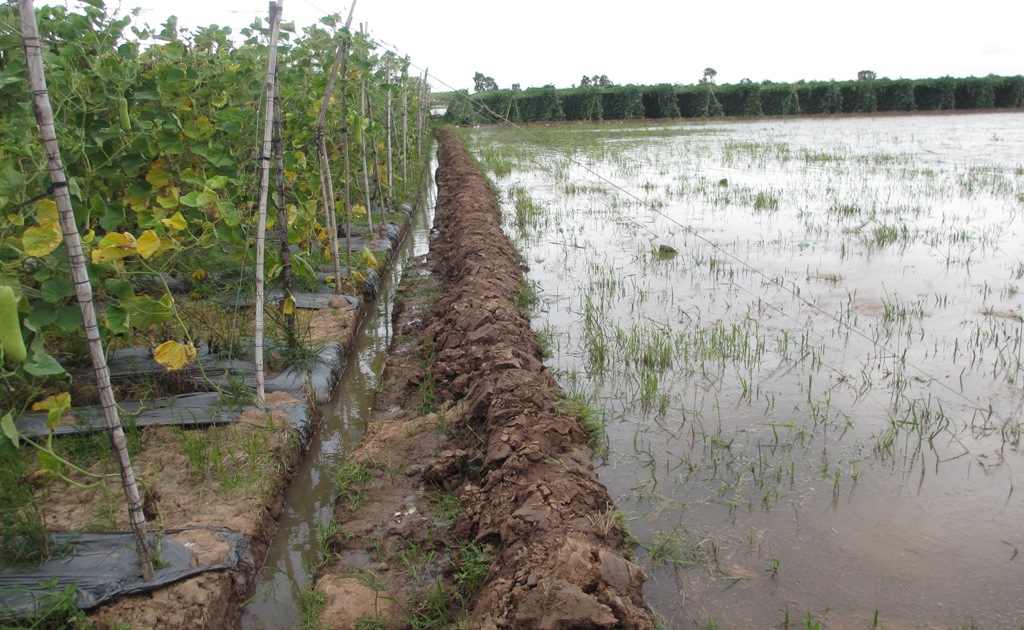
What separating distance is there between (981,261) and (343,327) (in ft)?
19.2

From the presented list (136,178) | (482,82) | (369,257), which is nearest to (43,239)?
(136,178)

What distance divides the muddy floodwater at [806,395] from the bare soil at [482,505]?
0.38 meters

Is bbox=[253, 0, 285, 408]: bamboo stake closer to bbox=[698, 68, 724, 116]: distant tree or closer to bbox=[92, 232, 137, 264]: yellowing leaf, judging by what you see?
bbox=[92, 232, 137, 264]: yellowing leaf

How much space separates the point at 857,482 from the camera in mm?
3170

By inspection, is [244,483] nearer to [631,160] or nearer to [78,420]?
[78,420]

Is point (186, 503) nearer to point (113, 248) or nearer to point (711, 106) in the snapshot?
point (113, 248)

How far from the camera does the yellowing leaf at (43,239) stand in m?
2.41

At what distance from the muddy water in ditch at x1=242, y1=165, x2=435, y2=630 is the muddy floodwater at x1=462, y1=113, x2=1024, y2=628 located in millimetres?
1275

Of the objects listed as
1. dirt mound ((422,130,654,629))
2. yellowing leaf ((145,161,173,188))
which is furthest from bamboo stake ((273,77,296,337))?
dirt mound ((422,130,654,629))

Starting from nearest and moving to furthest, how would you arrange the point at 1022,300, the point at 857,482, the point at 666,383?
the point at 857,482 → the point at 666,383 → the point at 1022,300

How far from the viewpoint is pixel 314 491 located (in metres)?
3.42

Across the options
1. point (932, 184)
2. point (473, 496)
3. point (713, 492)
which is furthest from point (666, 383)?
point (932, 184)

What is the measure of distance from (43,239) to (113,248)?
0.38m

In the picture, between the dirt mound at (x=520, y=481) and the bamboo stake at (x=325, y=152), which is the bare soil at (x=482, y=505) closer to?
the dirt mound at (x=520, y=481)
